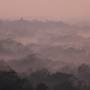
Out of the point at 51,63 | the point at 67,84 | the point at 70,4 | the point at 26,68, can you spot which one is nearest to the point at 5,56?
the point at 26,68

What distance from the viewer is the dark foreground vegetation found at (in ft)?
7.30

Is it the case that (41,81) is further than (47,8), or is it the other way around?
(47,8)

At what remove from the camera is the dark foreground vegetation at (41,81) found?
2.23 m

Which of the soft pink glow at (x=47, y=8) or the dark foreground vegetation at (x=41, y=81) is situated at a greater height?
the soft pink glow at (x=47, y=8)

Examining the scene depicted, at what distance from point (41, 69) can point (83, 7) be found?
606mm

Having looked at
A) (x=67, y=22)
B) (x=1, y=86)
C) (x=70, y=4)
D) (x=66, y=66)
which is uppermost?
(x=70, y=4)

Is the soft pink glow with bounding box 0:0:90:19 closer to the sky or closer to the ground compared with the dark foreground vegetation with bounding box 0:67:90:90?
closer to the sky

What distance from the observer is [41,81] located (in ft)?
7.34

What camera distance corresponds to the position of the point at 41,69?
227cm

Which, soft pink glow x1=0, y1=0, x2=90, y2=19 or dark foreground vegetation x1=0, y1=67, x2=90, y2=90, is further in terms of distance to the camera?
soft pink glow x1=0, y1=0, x2=90, y2=19

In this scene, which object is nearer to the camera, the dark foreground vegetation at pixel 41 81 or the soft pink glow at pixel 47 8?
the dark foreground vegetation at pixel 41 81

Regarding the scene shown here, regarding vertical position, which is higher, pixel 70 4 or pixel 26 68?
pixel 70 4

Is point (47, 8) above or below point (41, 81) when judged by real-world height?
above

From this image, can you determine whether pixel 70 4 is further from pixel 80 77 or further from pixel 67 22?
pixel 80 77
